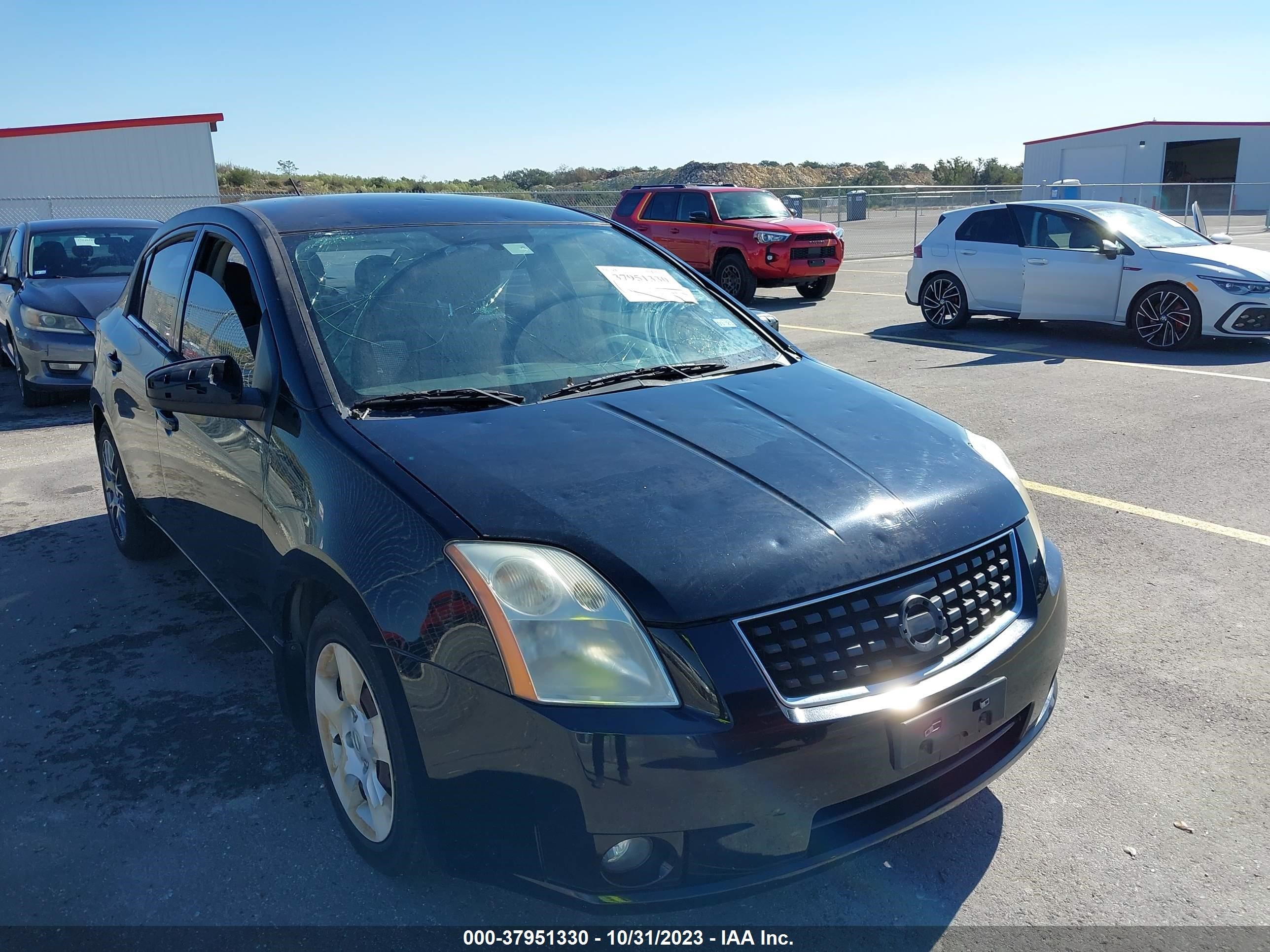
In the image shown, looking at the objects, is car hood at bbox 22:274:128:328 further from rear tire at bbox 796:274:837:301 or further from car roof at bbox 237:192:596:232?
rear tire at bbox 796:274:837:301

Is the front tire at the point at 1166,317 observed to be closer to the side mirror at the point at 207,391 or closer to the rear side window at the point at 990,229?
the rear side window at the point at 990,229

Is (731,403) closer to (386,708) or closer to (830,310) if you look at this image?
(386,708)

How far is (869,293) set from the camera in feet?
55.3

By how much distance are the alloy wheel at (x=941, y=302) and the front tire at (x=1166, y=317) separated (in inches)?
83.7

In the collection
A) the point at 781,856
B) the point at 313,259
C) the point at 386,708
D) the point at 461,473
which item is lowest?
the point at 781,856

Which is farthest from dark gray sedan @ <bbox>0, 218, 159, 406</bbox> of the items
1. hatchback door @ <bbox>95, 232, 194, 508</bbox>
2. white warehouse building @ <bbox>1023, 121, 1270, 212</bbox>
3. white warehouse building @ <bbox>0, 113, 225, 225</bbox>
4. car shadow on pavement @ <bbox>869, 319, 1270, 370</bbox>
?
white warehouse building @ <bbox>1023, 121, 1270, 212</bbox>

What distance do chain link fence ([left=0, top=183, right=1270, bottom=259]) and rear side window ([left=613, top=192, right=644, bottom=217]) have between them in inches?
178

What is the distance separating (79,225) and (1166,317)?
10952 millimetres

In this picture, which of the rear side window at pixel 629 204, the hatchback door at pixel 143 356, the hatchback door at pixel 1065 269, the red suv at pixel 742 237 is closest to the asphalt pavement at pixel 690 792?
the hatchback door at pixel 143 356

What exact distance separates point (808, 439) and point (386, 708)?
1.29 m

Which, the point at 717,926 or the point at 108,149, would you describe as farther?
the point at 108,149

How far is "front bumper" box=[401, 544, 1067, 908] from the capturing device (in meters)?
1.98

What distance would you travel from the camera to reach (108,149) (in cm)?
2977

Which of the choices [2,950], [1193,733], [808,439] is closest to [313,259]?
[808,439]
